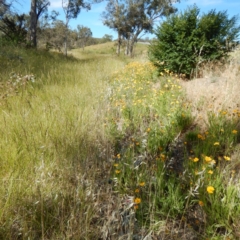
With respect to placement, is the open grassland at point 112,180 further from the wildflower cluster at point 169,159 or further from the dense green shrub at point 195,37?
the dense green shrub at point 195,37

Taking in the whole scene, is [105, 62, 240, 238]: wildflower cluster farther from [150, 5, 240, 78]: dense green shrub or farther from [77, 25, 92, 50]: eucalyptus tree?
[77, 25, 92, 50]: eucalyptus tree

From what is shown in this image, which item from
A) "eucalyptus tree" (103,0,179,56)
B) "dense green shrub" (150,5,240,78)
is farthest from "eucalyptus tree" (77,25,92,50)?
"dense green shrub" (150,5,240,78)

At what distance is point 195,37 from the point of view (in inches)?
214

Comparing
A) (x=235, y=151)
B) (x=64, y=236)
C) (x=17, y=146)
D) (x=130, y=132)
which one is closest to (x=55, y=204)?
(x=64, y=236)

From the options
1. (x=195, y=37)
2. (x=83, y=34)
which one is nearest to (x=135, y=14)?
(x=195, y=37)

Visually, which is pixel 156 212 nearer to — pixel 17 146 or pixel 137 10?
pixel 17 146

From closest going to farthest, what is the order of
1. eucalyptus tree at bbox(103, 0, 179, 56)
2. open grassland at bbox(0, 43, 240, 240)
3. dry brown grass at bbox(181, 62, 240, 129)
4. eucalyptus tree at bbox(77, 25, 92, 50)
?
1. open grassland at bbox(0, 43, 240, 240)
2. dry brown grass at bbox(181, 62, 240, 129)
3. eucalyptus tree at bbox(103, 0, 179, 56)
4. eucalyptus tree at bbox(77, 25, 92, 50)

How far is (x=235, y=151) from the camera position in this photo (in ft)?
6.37

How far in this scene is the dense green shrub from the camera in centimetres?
533

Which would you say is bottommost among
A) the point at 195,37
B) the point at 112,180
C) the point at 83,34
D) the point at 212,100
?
the point at 112,180

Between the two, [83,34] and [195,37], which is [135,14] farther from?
[83,34]

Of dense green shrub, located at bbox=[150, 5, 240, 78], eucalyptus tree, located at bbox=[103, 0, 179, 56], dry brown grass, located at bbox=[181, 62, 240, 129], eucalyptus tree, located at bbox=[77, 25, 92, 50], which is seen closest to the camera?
dry brown grass, located at bbox=[181, 62, 240, 129]

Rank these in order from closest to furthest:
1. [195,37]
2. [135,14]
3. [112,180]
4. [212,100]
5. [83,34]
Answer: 1. [112,180]
2. [212,100]
3. [195,37]
4. [135,14]
5. [83,34]

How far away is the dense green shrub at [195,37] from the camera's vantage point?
5.33 m
